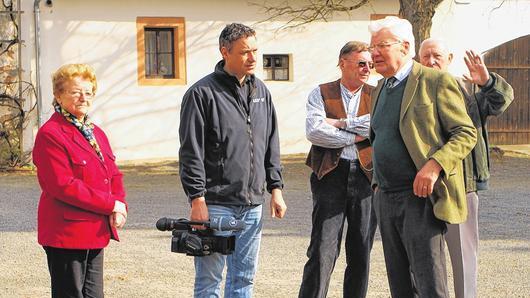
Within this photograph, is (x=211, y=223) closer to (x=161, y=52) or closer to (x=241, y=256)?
(x=241, y=256)

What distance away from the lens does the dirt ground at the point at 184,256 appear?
803cm

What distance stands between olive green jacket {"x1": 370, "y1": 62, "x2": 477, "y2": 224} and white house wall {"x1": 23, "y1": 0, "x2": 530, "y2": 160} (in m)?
16.4

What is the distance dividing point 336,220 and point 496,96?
1.20 metres

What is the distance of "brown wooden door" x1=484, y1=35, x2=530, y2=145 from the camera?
24.4m

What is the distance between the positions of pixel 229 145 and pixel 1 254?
492cm

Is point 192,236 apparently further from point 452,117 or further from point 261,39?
point 261,39

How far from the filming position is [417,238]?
209 inches

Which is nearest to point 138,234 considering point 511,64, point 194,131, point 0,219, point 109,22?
point 0,219

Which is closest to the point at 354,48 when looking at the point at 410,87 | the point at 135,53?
the point at 410,87

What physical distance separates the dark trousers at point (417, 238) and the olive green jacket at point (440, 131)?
9cm

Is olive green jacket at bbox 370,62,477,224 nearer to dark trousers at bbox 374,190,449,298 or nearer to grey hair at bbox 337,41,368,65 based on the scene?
dark trousers at bbox 374,190,449,298

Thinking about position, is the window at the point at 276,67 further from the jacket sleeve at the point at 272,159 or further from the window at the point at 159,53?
the jacket sleeve at the point at 272,159

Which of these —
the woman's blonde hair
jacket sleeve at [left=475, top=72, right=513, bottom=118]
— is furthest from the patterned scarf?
jacket sleeve at [left=475, top=72, right=513, bottom=118]

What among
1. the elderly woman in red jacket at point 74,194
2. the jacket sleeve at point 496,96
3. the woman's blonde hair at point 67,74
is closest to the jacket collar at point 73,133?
the elderly woman in red jacket at point 74,194
